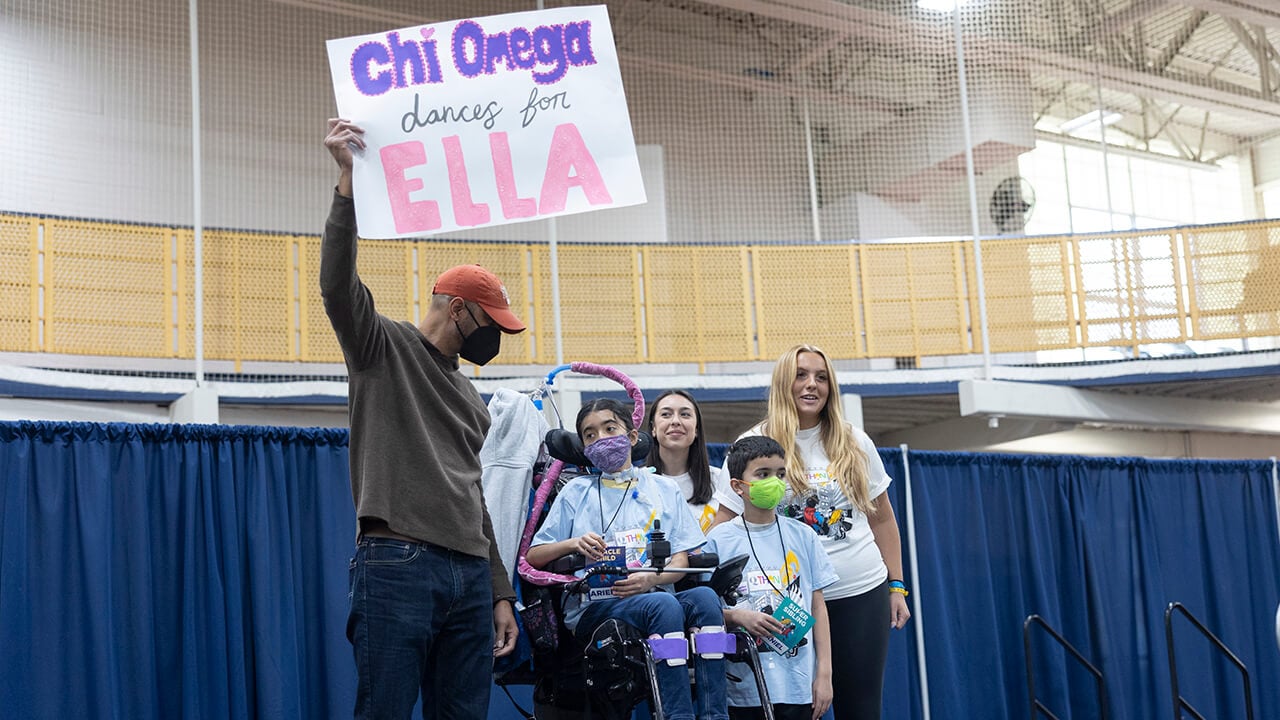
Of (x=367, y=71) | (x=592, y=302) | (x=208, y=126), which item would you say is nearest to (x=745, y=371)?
(x=592, y=302)

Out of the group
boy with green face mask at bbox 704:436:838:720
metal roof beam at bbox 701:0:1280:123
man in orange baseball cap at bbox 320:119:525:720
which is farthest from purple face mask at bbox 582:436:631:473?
metal roof beam at bbox 701:0:1280:123

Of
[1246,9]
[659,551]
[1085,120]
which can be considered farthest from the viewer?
[1085,120]

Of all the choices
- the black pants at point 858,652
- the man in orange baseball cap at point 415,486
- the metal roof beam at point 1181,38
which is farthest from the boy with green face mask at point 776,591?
the metal roof beam at point 1181,38

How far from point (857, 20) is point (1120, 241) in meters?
3.36

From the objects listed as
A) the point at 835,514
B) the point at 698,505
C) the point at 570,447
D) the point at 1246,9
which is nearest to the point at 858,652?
the point at 835,514

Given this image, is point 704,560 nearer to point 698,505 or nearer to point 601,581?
point 601,581

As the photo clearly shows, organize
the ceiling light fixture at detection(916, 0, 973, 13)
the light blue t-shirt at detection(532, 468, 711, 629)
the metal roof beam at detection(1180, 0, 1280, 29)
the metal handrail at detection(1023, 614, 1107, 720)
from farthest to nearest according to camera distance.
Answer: the metal roof beam at detection(1180, 0, 1280, 29) → the ceiling light fixture at detection(916, 0, 973, 13) → the metal handrail at detection(1023, 614, 1107, 720) → the light blue t-shirt at detection(532, 468, 711, 629)

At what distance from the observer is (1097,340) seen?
40.5ft

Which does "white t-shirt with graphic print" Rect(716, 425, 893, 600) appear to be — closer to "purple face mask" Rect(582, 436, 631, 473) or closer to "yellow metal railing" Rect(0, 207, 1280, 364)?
"purple face mask" Rect(582, 436, 631, 473)

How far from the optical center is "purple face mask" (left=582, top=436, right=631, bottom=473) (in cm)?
420

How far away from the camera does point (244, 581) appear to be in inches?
199

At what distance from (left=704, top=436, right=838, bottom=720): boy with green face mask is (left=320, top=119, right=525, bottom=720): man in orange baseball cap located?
4.19 feet

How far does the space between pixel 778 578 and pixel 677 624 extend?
1.88 ft

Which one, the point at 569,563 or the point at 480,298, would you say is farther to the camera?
the point at 569,563
